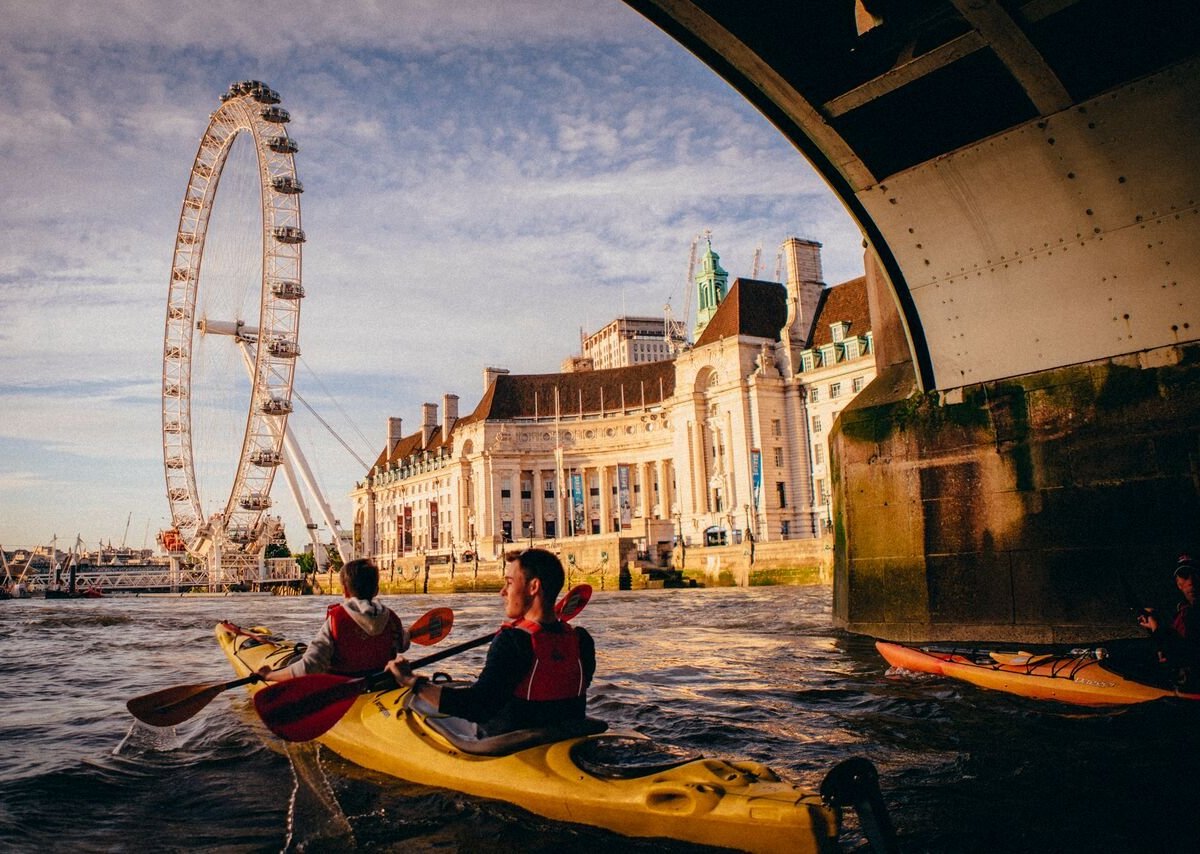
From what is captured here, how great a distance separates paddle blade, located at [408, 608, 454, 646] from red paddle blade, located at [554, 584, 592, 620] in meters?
1.12

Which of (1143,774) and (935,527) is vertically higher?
(935,527)

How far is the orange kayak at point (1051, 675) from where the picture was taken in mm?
7461

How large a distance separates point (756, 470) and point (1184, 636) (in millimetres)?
53617

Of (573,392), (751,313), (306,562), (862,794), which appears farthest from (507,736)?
(306,562)

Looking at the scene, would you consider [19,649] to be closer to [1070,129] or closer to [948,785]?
[948,785]

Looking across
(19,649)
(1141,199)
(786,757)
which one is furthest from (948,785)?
(19,649)

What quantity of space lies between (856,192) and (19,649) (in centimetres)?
2031

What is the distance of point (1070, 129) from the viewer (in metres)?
8.68

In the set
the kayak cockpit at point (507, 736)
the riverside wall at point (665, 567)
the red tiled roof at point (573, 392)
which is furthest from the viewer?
the red tiled roof at point (573, 392)

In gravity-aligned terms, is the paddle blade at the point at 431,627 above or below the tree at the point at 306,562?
above

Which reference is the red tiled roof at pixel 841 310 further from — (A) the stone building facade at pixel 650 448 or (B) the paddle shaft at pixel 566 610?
(B) the paddle shaft at pixel 566 610

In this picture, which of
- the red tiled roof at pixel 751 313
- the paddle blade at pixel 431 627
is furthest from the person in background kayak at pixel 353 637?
the red tiled roof at pixel 751 313

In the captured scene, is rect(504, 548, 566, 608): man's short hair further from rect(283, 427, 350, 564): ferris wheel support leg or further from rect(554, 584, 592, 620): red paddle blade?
rect(283, 427, 350, 564): ferris wheel support leg

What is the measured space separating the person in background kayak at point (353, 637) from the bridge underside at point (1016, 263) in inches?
223
